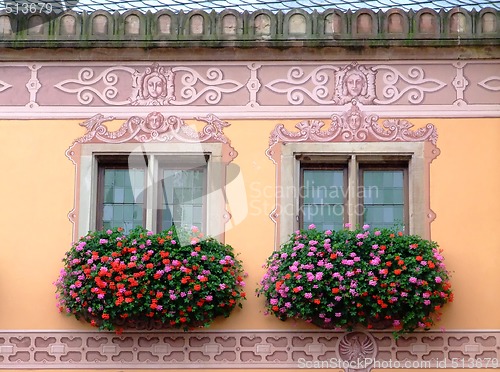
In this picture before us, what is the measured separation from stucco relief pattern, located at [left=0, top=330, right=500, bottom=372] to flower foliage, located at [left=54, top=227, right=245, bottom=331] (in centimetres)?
23

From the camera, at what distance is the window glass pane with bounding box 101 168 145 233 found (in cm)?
1631

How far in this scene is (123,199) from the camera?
53.8ft

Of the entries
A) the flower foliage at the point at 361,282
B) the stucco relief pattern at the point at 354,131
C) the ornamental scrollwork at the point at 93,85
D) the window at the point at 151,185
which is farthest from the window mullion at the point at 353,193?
the ornamental scrollwork at the point at 93,85

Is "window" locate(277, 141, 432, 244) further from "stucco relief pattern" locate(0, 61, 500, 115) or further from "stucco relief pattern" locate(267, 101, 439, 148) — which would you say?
"stucco relief pattern" locate(0, 61, 500, 115)

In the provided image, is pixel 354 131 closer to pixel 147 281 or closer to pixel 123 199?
pixel 123 199

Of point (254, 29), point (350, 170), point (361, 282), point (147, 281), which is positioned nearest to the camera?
point (361, 282)

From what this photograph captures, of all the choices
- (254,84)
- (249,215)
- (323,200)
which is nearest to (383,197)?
(323,200)

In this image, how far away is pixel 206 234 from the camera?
16.1 metres

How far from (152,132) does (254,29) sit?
165 centimetres

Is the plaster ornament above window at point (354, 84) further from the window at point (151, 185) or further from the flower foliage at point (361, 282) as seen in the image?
the flower foliage at point (361, 282)

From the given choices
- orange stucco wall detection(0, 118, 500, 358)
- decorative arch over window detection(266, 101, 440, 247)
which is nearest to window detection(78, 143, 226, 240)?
orange stucco wall detection(0, 118, 500, 358)

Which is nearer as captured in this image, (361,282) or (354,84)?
(361,282)

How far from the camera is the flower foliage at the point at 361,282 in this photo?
49.8ft

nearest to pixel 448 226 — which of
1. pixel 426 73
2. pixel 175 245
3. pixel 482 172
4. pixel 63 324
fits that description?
pixel 482 172
